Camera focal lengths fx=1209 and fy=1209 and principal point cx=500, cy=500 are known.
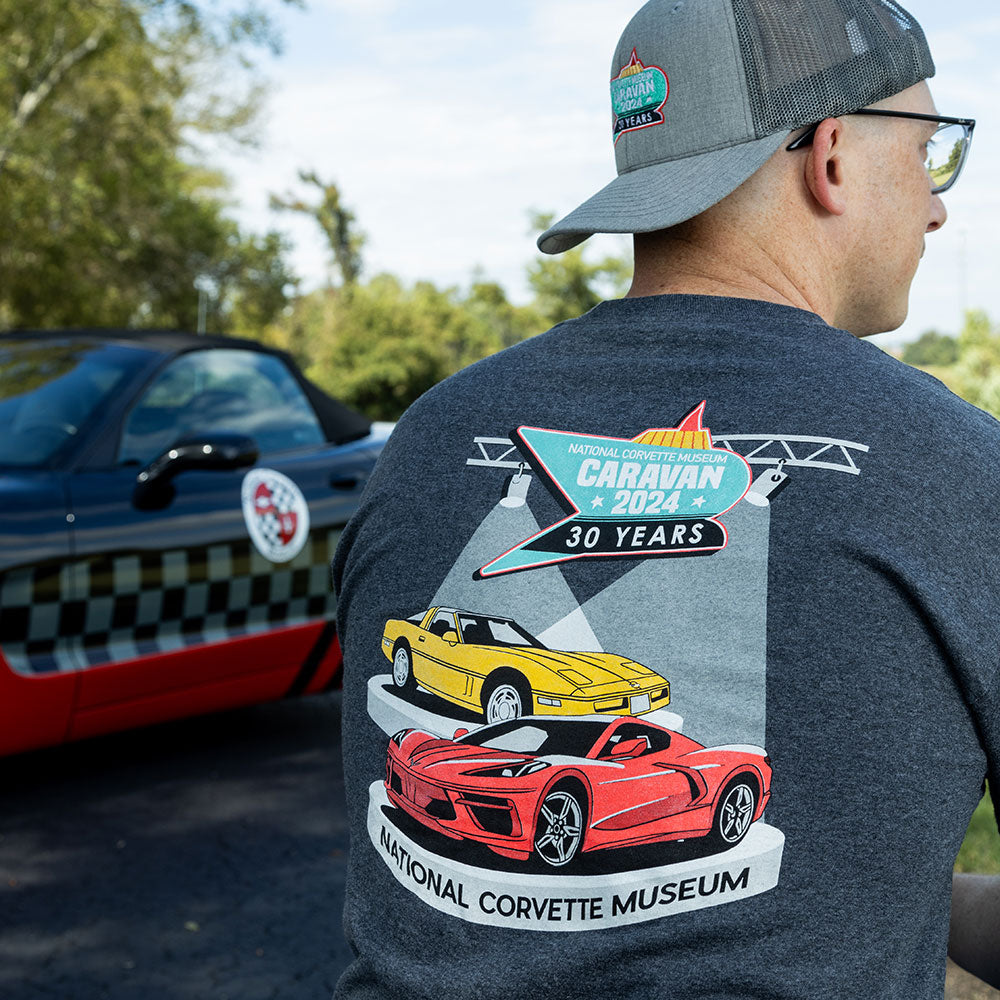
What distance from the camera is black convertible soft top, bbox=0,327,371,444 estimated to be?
4523mm

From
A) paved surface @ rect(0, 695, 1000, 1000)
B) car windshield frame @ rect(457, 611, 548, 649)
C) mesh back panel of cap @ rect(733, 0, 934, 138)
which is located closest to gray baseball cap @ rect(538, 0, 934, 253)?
mesh back panel of cap @ rect(733, 0, 934, 138)

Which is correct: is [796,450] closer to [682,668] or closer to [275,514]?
[682,668]

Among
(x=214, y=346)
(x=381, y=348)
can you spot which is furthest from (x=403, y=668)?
(x=381, y=348)

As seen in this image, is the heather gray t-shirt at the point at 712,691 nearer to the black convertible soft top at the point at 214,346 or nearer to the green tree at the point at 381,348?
the black convertible soft top at the point at 214,346

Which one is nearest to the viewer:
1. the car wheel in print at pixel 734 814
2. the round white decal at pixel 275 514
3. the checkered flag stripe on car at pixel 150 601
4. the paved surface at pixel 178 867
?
the car wheel in print at pixel 734 814

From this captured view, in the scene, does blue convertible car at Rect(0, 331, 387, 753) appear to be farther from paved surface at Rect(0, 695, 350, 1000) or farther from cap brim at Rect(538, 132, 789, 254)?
cap brim at Rect(538, 132, 789, 254)

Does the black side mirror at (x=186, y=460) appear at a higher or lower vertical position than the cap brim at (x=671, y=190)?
lower

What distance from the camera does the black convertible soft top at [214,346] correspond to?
4523 millimetres

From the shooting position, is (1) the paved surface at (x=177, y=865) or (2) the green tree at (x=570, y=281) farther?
(2) the green tree at (x=570, y=281)

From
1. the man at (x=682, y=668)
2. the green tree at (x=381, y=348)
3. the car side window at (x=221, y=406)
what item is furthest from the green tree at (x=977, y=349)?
the man at (x=682, y=668)

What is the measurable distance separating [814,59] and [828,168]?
0.11 m

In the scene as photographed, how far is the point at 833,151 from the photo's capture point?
1279mm

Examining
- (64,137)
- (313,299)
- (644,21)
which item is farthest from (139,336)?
(313,299)

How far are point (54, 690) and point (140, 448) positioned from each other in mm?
907
